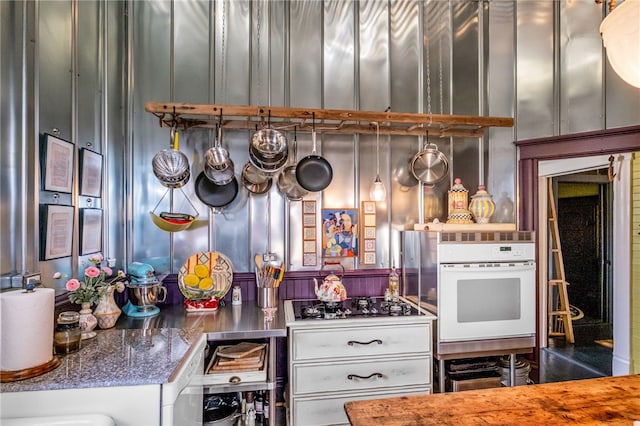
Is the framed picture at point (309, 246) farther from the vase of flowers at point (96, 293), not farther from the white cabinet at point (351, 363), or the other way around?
the vase of flowers at point (96, 293)

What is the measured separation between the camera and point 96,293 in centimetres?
181

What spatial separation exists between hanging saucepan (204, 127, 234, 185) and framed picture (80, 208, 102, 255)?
71 cm

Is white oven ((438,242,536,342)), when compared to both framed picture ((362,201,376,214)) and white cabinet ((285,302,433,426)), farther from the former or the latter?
framed picture ((362,201,376,214))

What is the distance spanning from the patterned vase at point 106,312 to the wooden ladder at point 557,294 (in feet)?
13.9

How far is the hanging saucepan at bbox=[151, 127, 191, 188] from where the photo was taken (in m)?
2.27

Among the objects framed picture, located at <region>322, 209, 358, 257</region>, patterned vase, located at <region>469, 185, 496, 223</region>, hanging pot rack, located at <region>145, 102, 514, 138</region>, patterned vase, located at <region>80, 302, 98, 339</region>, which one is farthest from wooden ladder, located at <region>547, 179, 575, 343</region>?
patterned vase, located at <region>80, 302, 98, 339</region>

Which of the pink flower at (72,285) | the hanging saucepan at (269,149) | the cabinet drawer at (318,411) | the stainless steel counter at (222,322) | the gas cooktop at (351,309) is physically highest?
the hanging saucepan at (269,149)

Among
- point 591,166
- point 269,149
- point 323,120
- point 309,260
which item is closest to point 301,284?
point 309,260

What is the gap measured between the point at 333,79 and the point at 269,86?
51 cm

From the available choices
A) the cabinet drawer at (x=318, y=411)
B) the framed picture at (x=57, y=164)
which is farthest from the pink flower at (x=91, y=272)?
the cabinet drawer at (x=318, y=411)

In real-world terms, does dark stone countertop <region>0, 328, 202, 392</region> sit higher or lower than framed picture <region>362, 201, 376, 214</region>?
lower

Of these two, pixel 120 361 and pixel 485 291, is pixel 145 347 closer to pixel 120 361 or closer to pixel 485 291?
pixel 120 361

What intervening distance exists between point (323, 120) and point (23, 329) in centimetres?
206

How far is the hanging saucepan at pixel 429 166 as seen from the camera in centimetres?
273
